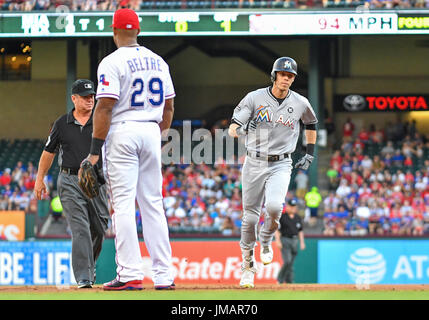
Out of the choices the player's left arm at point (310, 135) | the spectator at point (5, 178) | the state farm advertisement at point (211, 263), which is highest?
the player's left arm at point (310, 135)

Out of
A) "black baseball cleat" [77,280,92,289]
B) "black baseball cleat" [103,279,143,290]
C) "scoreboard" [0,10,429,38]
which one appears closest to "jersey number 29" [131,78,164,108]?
"black baseball cleat" [103,279,143,290]

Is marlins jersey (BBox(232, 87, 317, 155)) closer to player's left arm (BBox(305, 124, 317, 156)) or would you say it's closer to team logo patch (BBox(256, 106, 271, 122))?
team logo patch (BBox(256, 106, 271, 122))

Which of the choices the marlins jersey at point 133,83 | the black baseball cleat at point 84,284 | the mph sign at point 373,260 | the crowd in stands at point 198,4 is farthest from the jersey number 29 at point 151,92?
the crowd in stands at point 198,4

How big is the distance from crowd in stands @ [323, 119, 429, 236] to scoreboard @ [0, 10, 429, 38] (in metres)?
3.29

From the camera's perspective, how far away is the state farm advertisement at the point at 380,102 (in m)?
26.2

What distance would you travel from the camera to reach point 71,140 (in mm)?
7965

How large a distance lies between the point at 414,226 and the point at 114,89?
12.9 metres

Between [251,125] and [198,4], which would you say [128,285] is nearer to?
[251,125]

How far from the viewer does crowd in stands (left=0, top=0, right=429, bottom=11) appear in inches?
812

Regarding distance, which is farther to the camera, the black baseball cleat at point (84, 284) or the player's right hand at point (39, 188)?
the player's right hand at point (39, 188)

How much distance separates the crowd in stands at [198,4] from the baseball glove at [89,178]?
14.3 metres

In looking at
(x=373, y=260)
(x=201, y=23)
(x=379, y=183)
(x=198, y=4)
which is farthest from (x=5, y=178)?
(x=373, y=260)

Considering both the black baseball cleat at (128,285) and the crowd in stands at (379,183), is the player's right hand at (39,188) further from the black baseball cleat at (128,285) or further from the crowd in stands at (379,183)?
the crowd in stands at (379,183)

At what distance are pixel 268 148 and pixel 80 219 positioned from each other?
1773 mm
